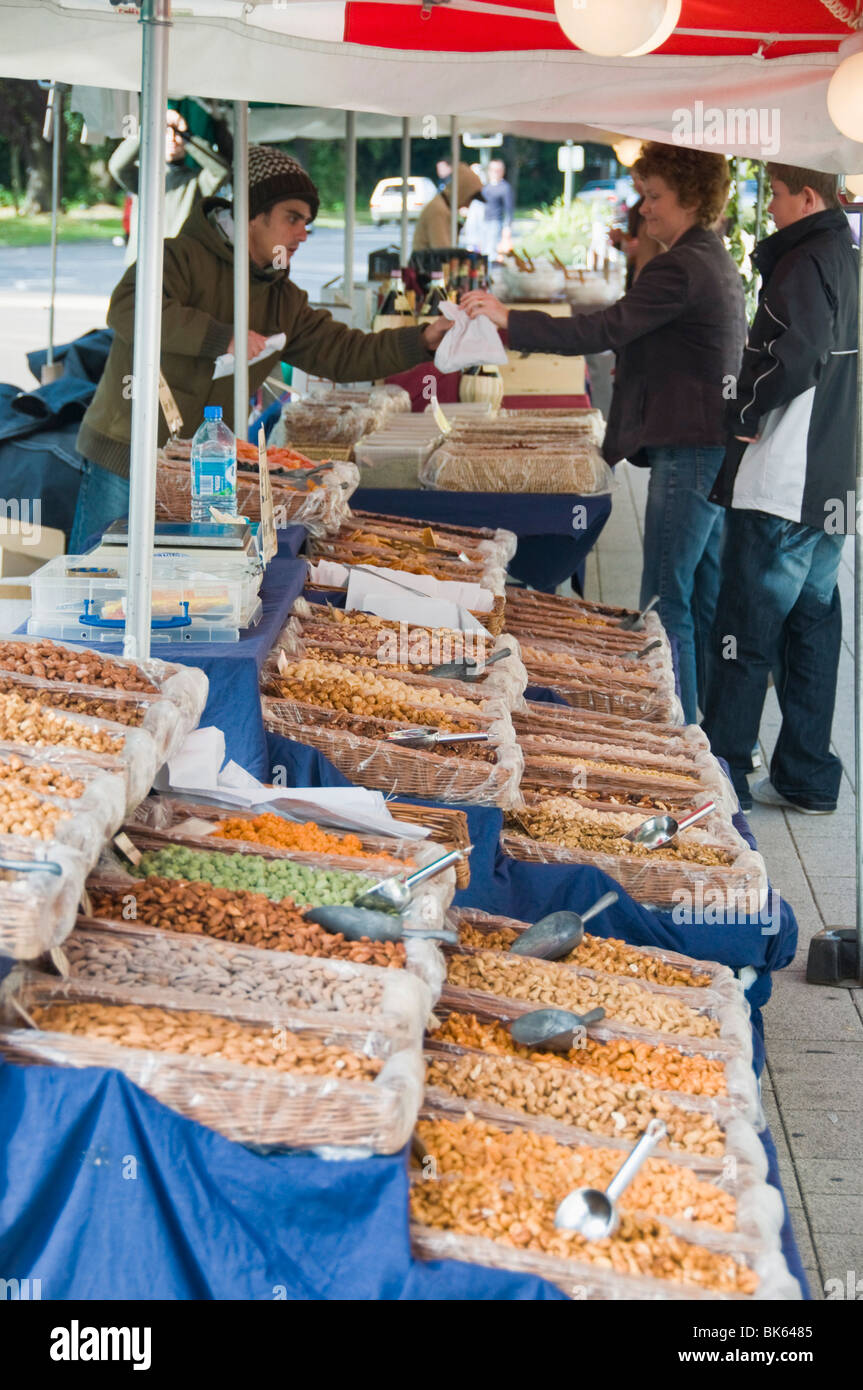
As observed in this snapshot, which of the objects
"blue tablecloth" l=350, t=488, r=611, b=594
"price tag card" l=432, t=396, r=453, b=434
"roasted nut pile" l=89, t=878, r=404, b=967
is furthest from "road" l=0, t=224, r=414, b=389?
"roasted nut pile" l=89, t=878, r=404, b=967

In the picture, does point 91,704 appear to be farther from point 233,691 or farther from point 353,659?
point 353,659

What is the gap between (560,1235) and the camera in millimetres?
1746

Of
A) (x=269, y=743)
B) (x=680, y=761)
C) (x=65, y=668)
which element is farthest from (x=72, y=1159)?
(x=680, y=761)

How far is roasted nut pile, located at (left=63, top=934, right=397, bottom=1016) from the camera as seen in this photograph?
1926 millimetres

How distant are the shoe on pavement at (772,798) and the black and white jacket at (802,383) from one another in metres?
0.99

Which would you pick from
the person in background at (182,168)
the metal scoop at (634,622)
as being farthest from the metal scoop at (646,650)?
the person in background at (182,168)

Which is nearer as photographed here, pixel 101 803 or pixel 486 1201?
pixel 486 1201

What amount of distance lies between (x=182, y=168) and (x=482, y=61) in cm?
451

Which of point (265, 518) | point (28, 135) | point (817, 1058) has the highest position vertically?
point (28, 135)

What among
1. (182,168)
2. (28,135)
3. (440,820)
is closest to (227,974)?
(440,820)

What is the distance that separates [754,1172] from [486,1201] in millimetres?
381

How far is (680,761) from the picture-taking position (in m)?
3.52

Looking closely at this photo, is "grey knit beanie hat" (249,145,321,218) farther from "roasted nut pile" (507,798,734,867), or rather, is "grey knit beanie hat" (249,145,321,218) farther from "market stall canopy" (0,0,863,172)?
"roasted nut pile" (507,798,734,867)
